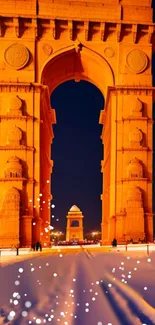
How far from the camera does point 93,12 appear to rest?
3550 cm

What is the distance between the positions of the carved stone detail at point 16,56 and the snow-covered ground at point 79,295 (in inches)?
848

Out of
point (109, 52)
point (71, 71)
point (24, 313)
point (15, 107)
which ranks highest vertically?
point (109, 52)

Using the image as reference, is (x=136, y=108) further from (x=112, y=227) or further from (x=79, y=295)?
(x=79, y=295)

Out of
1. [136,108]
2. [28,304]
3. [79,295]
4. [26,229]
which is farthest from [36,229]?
[28,304]

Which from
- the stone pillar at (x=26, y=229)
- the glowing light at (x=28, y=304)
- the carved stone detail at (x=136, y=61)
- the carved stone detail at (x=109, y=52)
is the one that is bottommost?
the glowing light at (x=28, y=304)

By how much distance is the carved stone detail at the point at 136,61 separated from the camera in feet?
116

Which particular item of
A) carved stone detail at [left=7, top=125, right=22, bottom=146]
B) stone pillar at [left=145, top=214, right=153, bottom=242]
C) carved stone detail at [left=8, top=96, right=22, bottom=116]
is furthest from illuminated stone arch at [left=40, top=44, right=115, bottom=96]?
stone pillar at [left=145, top=214, right=153, bottom=242]

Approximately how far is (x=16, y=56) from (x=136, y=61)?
8.90 meters

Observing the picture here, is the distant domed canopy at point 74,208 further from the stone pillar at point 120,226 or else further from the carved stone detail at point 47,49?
the carved stone detail at point 47,49

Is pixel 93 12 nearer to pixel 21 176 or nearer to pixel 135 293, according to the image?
pixel 21 176

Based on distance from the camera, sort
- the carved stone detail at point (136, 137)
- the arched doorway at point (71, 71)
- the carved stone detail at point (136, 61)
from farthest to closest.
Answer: the arched doorway at point (71, 71) → the carved stone detail at point (136, 61) → the carved stone detail at point (136, 137)

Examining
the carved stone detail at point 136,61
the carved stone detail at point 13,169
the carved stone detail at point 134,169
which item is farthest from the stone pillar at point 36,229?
the carved stone detail at point 136,61

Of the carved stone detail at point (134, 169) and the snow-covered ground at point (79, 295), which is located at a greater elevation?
the carved stone detail at point (134, 169)

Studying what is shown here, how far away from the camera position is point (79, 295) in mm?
11156
